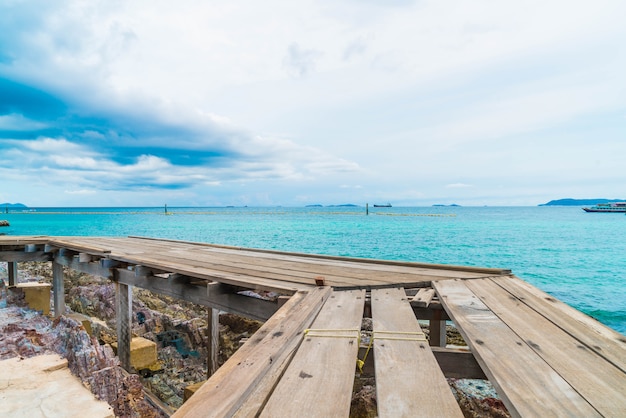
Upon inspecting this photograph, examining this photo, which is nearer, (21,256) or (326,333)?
(326,333)

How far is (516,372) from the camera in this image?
1.75 metres

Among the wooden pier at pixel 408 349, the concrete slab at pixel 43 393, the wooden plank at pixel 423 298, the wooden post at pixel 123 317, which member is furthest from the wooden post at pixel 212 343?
the wooden plank at pixel 423 298

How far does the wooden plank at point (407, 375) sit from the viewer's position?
4.67ft

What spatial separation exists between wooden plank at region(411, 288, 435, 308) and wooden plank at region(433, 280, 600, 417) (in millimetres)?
664

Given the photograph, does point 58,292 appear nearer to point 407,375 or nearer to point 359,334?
point 359,334

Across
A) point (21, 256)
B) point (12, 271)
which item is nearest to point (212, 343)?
point (21, 256)

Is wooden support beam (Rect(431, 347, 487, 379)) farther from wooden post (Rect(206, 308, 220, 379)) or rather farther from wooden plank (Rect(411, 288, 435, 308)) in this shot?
wooden post (Rect(206, 308, 220, 379))

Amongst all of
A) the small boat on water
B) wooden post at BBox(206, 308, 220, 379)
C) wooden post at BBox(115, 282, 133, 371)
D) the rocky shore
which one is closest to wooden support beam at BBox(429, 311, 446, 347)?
the rocky shore

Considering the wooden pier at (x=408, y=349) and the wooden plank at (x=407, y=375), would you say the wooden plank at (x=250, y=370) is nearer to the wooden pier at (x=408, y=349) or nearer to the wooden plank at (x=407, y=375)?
the wooden pier at (x=408, y=349)

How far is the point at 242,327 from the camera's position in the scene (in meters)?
9.71

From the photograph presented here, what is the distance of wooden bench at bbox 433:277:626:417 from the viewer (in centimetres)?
148

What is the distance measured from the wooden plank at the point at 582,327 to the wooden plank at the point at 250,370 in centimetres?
178

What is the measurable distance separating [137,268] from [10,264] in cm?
665

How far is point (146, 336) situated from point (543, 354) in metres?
9.42
